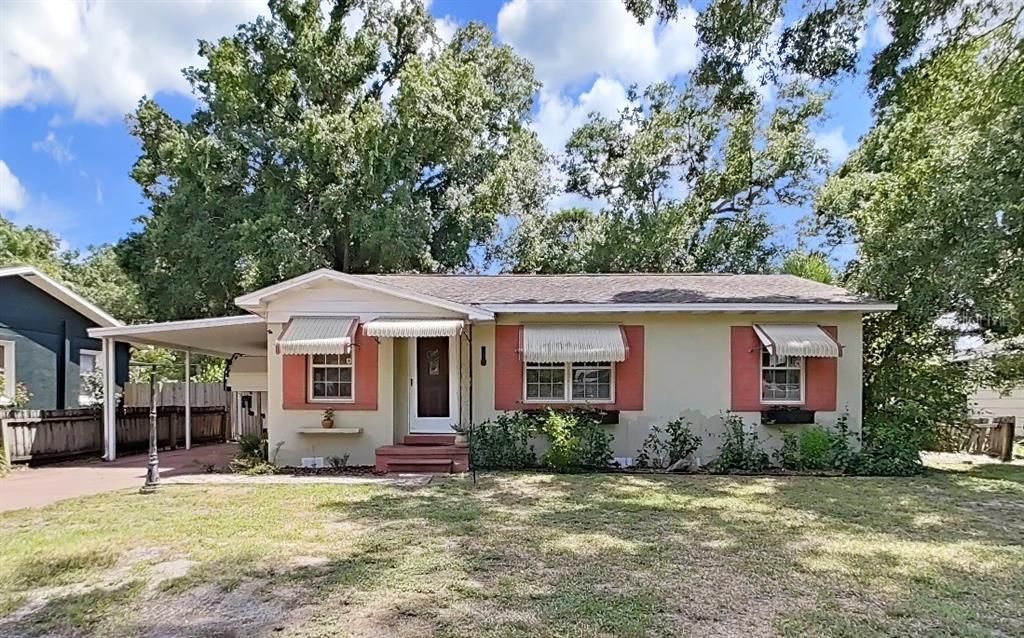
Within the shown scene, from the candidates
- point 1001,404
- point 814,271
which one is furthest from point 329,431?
point 1001,404

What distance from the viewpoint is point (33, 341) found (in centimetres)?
1688

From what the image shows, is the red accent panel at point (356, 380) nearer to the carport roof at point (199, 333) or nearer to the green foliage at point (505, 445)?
the carport roof at point (199, 333)

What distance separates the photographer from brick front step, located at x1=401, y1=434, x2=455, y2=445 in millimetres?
13250

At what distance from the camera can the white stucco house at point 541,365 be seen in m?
13.1

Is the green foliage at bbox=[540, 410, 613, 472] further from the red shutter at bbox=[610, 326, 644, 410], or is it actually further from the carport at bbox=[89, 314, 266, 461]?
the carport at bbox=[89, 314, 266, 461]

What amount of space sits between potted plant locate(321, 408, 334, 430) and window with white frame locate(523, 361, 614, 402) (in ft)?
12.7

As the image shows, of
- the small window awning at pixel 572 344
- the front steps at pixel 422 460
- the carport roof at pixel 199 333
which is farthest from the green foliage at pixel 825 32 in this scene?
the carport roof at pixel 199 333

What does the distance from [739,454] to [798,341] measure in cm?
243

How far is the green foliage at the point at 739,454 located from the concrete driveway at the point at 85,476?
33.1ft

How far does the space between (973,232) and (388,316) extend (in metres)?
11.2

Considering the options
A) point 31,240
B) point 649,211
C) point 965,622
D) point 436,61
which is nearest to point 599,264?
point 649,211

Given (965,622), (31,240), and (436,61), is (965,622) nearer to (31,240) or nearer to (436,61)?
(436,61)

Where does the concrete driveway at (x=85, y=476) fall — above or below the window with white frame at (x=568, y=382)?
below

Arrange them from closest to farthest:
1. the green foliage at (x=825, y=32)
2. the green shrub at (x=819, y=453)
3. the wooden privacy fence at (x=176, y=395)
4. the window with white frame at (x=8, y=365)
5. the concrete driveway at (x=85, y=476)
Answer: the concrete driveway at (x=85, y=476) < the green foliage at (x=825, y=32) < the green shrub at (x=819, y=453) < the window with white frame at (x=8, y=365) < the wooden privacy fence at (x=176, y=395)
